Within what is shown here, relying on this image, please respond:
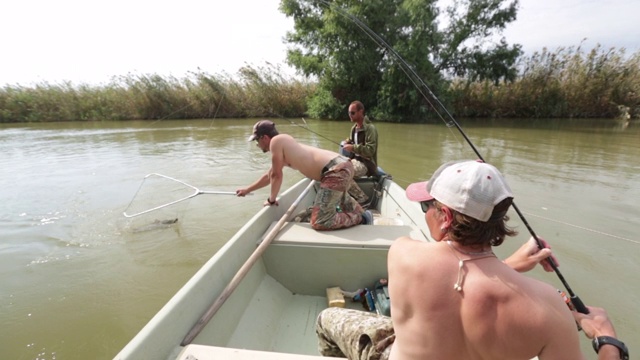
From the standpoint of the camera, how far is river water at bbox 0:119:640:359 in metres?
2.99

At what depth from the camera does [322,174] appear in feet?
10.1

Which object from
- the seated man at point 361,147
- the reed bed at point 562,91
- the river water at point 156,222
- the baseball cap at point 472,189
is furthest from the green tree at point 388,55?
the baseball cap at point 472,189

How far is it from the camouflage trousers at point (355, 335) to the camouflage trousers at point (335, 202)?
1069 mm

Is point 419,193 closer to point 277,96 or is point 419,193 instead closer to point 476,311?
point 476,311

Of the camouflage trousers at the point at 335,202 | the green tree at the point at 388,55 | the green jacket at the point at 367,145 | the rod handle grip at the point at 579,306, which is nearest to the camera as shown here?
the rod handle grip at the point at 579,306

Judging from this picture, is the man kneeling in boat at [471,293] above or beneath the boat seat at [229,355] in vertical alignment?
above

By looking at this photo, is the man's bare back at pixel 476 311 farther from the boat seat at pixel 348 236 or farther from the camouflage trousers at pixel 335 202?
the camouflage trousers at pixel 335 202

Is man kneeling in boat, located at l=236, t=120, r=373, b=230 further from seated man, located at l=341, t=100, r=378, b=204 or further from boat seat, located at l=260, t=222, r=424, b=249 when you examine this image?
seated man, located at l=341, t=100, r=378, b=204

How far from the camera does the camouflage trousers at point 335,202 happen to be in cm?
276

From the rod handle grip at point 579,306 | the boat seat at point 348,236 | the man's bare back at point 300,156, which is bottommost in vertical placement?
the boat seat at point 348,236

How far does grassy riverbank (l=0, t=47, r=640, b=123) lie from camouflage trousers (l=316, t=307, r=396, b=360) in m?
15.1

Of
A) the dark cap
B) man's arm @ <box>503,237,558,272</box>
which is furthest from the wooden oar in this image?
man's arm @ <box>503,237,558,272</box>

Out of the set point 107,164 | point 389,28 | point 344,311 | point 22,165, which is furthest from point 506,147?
point 22,165

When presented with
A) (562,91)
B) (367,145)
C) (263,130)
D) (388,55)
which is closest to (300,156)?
(263,130)
